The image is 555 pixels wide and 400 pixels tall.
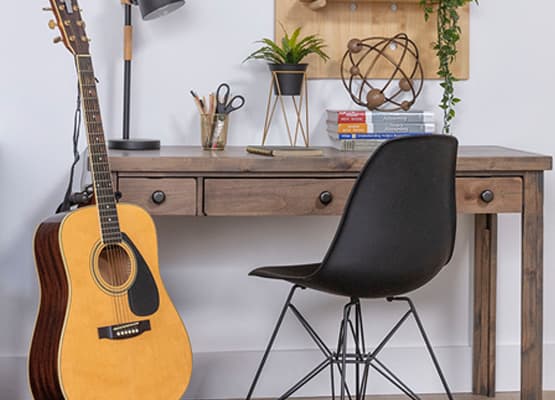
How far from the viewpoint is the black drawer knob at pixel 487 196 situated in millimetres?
2580

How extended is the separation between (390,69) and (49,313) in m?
1.45

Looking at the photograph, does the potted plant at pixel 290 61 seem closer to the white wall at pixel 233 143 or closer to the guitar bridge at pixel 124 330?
the white wall at pixel 233 143

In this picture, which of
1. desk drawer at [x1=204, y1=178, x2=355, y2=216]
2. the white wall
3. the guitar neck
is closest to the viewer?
the guitar neck

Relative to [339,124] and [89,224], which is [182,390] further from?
[339,124]

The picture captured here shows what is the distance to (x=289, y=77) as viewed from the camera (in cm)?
290

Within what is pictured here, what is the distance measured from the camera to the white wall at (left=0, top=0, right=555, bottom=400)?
297 centimetres

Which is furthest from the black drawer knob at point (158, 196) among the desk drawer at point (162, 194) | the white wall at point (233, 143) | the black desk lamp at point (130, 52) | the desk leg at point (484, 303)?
the desk leg at point (484, 303)

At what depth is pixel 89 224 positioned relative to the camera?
2271 mm

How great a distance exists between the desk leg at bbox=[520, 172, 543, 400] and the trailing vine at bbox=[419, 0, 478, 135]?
0.45 metres

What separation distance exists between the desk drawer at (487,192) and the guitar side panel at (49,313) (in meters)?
1.12

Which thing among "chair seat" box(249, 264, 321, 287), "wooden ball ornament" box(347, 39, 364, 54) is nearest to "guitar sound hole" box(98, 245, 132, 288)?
Result: "chair seat" box(249, 264, 321, 287)

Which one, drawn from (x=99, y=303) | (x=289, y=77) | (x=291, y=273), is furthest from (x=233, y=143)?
(x=99, y=303)

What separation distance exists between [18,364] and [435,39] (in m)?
1.77

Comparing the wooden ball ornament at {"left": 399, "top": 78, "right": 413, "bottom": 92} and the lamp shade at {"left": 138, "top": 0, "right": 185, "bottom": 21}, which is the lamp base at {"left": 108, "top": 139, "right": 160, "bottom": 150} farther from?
the wooden ball ornament at {"left": 399, "top": 78, "right": 413, "bottom": 92}
